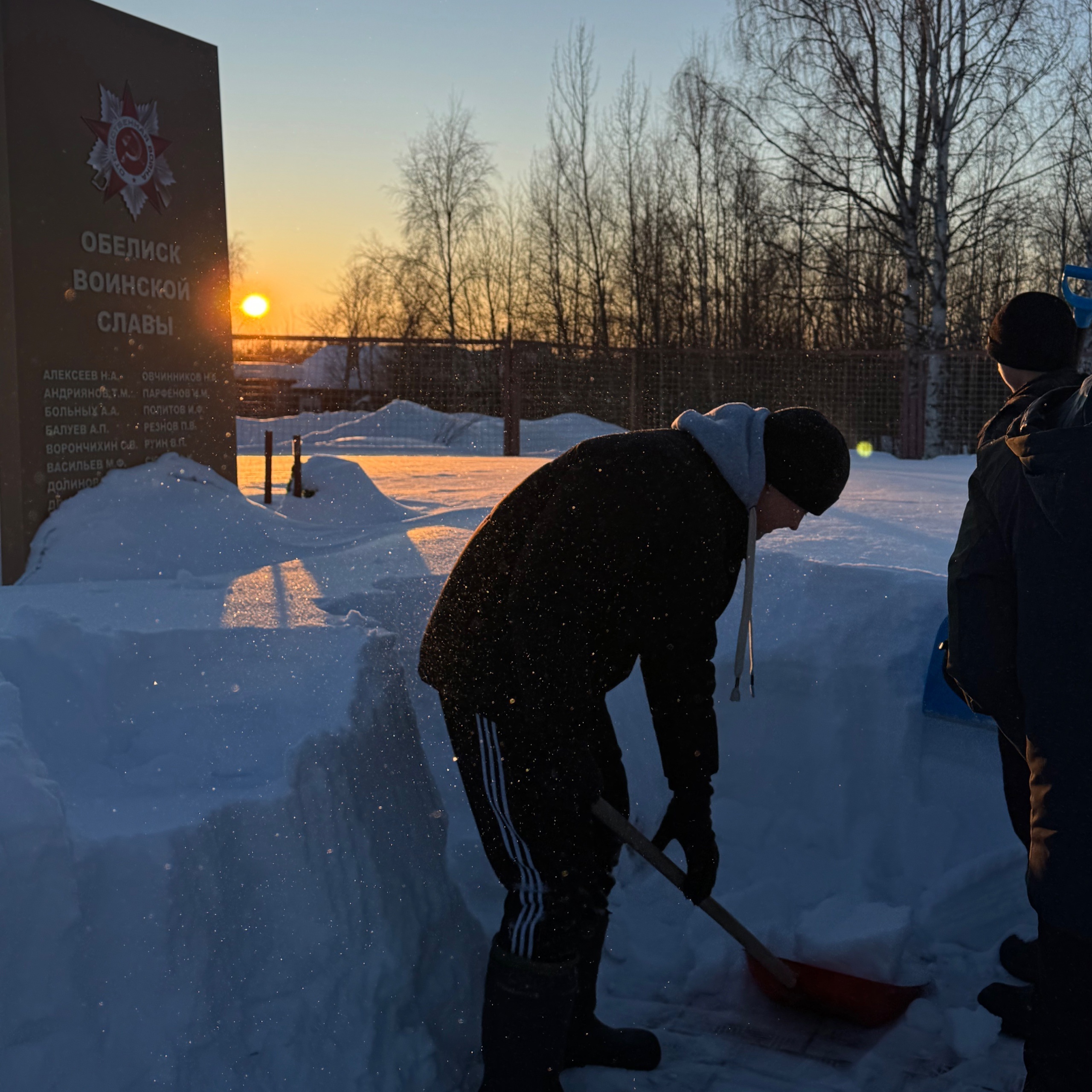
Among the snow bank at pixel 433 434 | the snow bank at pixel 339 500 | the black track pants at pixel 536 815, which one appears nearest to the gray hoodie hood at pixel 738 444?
the black track pants at pixel 536 815

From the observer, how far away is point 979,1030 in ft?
8.80

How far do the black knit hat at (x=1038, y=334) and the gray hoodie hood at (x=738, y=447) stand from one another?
3.90 feet

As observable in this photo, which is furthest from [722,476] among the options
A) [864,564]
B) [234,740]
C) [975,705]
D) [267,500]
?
[267,500]

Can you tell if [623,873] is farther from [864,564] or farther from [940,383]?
[940,383]

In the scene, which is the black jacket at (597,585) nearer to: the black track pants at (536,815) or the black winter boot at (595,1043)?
the black track pants at (536,815)

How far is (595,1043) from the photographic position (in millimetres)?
2492

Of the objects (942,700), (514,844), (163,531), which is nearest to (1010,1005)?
(942,700)

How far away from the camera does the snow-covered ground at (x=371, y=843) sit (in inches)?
79.9

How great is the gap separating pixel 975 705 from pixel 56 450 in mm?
4267

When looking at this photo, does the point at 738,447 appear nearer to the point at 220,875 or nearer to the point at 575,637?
the point at 575,637

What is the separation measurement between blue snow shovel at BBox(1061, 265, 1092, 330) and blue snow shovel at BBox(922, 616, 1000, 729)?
45.5 inches

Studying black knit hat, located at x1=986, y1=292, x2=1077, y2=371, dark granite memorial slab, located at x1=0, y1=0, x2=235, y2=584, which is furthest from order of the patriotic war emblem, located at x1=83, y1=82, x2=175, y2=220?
black knit hat, located at x1=986, y1=292, x2=1077, y2=371

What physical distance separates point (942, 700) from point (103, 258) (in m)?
4.31

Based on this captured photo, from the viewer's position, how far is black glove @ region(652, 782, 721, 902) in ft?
7.22
